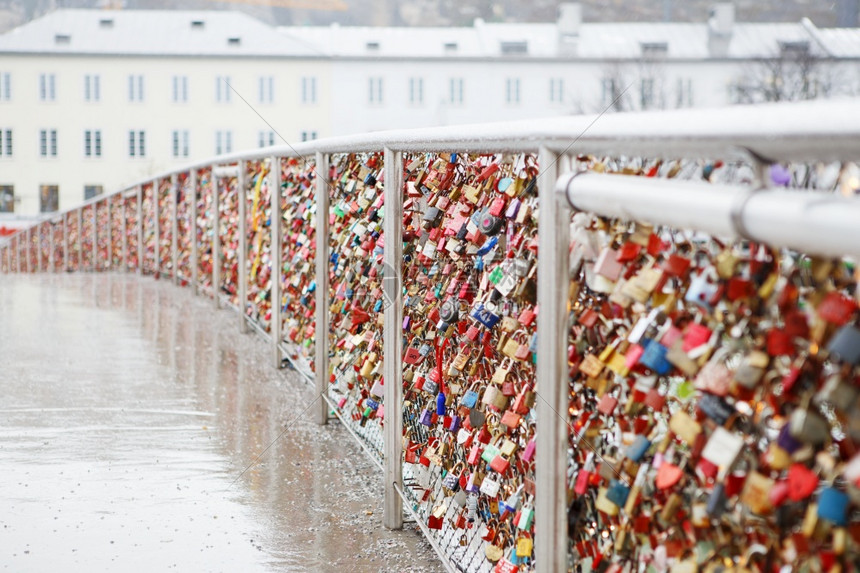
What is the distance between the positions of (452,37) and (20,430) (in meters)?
79.1

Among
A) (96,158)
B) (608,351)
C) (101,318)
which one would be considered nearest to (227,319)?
(101,318)

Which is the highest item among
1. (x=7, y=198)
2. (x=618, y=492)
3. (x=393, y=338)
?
(x=618, y=492)

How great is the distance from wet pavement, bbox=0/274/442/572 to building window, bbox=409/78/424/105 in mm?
68959

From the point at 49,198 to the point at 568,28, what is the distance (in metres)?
36.9

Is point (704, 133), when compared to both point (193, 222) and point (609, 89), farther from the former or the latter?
point (609, 89)

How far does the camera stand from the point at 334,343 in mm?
6250

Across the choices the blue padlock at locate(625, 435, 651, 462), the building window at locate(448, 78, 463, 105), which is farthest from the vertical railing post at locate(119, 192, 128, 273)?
the building window at locate(448, 78, 463, 105)

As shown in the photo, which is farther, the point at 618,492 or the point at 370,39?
the point at 370,39

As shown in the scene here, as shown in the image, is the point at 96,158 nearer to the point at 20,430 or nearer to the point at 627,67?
the point at 627,67

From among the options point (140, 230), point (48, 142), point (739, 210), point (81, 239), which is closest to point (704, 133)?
point (739, 210)

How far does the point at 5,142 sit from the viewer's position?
249 feet

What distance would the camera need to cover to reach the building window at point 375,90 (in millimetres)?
77188

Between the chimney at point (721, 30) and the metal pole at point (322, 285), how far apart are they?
8107cm

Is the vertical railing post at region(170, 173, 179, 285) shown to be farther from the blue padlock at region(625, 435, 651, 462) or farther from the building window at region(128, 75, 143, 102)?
the building window at region(128, 75, 143, 102)
